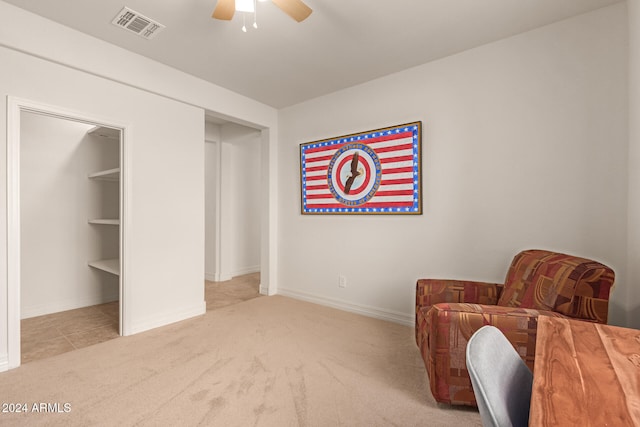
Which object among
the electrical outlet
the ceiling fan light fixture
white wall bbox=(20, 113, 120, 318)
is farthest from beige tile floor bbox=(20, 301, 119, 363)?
the ceiling fan light fixture

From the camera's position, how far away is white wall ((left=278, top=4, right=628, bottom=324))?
2131mm

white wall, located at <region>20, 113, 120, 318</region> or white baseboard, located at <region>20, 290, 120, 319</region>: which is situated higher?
white wall, located at <region>20, 113, 120, 318</region>

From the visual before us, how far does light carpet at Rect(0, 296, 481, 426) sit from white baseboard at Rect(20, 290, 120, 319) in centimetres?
139

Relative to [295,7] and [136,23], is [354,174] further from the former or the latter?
[136,23]

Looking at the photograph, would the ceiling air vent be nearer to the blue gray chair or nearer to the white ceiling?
the white ceiling

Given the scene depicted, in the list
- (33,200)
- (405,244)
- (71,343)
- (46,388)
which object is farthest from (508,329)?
(33,200)

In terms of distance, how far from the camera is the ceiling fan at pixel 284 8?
1.81m

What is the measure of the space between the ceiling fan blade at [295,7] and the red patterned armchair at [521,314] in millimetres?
1921

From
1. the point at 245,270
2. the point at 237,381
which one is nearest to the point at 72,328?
the point at 237,381

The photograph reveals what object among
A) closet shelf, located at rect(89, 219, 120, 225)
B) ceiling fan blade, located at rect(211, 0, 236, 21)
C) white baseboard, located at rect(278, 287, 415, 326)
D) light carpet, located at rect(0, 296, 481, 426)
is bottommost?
light carpet, located at rect(0, 296, 481, 426)

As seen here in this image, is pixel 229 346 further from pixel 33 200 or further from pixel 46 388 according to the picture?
pixel 33 200

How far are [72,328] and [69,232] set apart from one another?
4.03 ft

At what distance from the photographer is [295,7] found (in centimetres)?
184

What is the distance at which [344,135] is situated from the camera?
346 cm
